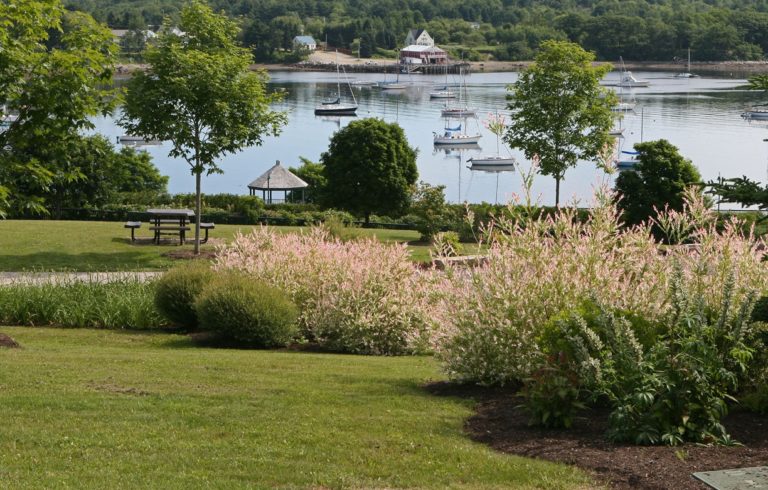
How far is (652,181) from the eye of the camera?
1372 inches

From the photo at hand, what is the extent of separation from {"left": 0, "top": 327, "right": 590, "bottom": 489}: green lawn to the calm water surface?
4448 centimetres

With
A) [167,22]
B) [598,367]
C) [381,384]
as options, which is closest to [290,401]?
[381,384]

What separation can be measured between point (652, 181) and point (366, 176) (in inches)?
521

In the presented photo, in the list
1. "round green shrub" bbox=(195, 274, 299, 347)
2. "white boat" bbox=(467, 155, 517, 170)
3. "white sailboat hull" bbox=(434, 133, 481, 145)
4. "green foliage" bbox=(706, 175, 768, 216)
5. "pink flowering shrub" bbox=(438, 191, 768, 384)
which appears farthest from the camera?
"white sailboat hull" bbox=(434, 133, 481, 145)

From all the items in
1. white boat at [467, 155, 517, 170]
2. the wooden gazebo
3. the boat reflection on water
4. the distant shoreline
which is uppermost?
the distant shoreline

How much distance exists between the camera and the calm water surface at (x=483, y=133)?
78.6m

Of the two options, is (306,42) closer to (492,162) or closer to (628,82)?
(628,82)

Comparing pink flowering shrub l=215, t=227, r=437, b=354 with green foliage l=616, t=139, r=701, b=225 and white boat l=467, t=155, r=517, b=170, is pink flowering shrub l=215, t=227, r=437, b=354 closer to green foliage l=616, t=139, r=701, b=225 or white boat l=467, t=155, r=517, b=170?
green foliage l=616, t=139, r=701, b=225

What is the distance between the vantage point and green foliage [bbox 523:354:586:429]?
8.40m

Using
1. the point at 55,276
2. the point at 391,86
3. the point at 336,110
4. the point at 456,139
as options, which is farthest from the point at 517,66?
the point at 55,276

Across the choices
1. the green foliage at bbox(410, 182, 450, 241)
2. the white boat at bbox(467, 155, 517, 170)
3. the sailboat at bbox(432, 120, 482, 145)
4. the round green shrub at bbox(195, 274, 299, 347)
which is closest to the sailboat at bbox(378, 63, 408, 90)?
the sailboat at bbox(432, 120, 482, 145)

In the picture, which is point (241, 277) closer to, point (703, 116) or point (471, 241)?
point (471, 241)

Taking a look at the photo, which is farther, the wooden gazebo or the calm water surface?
the calm water surface

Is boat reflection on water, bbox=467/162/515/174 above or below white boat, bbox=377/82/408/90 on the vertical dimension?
below
